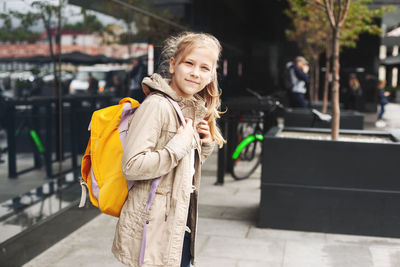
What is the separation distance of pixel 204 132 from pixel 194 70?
1.19 ft

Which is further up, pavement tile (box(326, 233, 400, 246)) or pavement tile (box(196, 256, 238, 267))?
pavement tile (box(326, 233, 400, 246))

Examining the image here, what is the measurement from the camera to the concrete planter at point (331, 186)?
4.66 meters

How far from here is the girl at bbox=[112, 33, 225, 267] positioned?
197 cm

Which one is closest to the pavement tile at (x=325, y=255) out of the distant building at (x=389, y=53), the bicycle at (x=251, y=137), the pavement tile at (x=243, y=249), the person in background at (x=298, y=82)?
the pavement tile at (x=243, y=249)

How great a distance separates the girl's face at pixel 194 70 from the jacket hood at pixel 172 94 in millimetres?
49

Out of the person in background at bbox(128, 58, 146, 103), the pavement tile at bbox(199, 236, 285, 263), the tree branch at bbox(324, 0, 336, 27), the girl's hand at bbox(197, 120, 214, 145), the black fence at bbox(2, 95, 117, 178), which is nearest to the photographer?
the girl's hand at bbox(197, 120, 214, 145)

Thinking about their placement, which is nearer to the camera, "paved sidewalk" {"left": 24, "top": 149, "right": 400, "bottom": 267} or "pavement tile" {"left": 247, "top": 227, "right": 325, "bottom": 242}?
"paved sidewalk" {"left": 24, "top": 149, "right": 400, "bottom": 267}

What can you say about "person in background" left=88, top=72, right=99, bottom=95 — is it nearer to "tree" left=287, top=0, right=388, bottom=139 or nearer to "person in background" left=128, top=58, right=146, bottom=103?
"person in background" left=128, top=58, right=146, bottom=103

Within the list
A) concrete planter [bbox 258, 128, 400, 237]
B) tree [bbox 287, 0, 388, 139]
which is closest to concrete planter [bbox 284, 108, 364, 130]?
tree [bbox 287, 0, 388, 139]

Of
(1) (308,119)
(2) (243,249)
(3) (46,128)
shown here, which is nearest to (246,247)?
(2) (243,249)

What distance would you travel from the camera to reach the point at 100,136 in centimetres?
207

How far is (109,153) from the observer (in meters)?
2.06

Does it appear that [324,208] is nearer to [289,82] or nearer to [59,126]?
[59,126]

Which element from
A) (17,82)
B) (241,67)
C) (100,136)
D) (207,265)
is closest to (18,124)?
(17,82)
